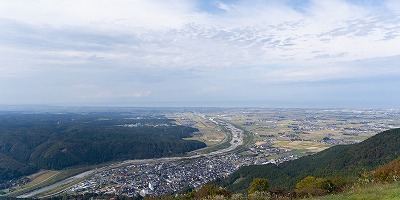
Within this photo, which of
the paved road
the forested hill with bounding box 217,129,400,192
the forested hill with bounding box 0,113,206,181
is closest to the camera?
the forested hill with bounding box 217,129,400,192

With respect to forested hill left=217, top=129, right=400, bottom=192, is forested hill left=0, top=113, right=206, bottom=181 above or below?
below

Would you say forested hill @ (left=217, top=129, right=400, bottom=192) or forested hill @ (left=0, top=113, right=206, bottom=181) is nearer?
forested hill @ (left=217, top=129, right=400, bottom=192)

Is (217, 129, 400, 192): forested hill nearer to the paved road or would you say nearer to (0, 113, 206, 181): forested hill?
the paved road

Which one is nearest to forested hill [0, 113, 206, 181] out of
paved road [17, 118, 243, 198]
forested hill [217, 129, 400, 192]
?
paved road [17, 118, 243, 198]

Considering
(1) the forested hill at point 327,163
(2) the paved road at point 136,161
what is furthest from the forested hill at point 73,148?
(1) the forested hill at point 327,163

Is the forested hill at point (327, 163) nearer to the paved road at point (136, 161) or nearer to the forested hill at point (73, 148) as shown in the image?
the paved road at point (136, 161)

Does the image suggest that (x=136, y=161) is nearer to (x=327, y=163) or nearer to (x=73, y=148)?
(x=73, y=148)

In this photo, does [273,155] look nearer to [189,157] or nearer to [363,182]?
[189,157]

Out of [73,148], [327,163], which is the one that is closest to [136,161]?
[73,148]

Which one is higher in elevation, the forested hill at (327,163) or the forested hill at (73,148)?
the forested hill at (327,163)
